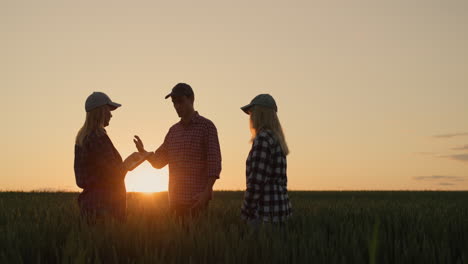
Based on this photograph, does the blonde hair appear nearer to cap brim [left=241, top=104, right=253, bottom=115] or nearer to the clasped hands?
cap brim [left=241, top=104, right=253, bottom=115]

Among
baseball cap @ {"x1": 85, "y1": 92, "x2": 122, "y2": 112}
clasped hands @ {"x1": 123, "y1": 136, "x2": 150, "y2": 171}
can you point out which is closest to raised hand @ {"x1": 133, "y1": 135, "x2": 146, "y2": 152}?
clasped hands @ {"x1": 123, "y1": 136, "x2": 150, "y2": 171}

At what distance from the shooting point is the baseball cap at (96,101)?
5.29m

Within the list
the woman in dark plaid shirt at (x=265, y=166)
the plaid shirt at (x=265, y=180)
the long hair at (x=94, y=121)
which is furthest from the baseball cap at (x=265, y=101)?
the long hair at (x=94, y=121)

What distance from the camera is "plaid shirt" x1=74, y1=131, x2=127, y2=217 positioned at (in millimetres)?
5234

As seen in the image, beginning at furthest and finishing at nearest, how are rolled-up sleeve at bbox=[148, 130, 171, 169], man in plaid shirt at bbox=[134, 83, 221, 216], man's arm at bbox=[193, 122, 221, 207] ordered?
rolled-up sleeve at bbox=[148, 130, 171, 169], man in plaid shirt at bbox=[134, 83, 221, 216], man's arm at bbox=[193, 122, 221, 207]

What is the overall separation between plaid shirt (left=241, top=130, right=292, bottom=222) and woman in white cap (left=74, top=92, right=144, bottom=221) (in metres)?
1.40

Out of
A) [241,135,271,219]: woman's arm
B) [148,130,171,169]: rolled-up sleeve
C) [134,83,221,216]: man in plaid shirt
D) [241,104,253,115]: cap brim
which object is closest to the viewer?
[241,135,271,219]: woman's arm

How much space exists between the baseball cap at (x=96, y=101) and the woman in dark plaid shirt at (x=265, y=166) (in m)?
1.57

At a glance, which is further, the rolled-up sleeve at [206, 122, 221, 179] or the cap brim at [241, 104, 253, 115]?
the rolled-up sleeve at [206, 122, 221, 179]

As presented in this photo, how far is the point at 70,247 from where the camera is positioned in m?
3.62

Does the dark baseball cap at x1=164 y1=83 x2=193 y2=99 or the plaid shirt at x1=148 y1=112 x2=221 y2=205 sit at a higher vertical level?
the dark baseball cap at x1=164 y1=83 x2=193 y2=99

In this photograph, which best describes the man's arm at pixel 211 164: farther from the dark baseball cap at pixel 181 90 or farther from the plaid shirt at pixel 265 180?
the plaid shirt at pixel 265 180

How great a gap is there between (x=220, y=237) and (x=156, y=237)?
706 mm

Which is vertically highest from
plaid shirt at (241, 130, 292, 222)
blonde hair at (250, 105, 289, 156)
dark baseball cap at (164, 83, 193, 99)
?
dark baseball cap at (164, 83, 193, 99)
